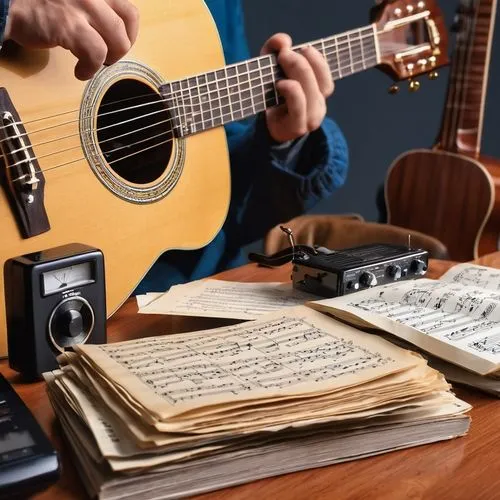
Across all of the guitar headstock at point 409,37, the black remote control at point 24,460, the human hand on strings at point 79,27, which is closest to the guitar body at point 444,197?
the guitar headstock at point 409,37

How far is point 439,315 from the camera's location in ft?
2.61

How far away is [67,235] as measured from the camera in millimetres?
934

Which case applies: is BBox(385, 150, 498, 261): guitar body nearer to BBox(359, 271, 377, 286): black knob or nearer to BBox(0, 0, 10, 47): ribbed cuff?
BBox(359, 271, 377, 286): black knob

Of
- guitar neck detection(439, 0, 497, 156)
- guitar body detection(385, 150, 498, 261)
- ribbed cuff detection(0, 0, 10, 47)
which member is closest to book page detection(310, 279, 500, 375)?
ribbed cuff detection(0, 0, 10, 47)

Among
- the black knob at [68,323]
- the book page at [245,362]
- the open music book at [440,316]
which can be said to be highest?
the black knob at [68,323]

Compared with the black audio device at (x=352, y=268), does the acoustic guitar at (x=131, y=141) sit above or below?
above

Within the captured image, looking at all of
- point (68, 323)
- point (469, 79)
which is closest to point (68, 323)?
point (68, 323)

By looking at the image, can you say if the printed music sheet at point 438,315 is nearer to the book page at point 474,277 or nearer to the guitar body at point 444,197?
the book page at point 474,277

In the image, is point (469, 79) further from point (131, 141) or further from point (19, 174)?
point (19, 174)

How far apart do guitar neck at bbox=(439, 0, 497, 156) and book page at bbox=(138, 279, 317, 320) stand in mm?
1015

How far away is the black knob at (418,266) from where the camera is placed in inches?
37.8

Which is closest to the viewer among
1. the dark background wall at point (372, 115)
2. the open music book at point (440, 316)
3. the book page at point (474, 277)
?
the open music book at point (440, 316)

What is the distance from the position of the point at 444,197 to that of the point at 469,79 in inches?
11.7

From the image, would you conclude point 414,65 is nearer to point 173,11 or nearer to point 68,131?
point 173,11
